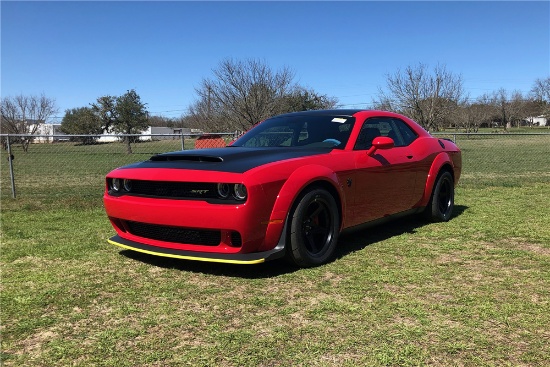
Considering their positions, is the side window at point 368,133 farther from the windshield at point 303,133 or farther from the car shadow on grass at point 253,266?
the car shadow on grass at point 253,266

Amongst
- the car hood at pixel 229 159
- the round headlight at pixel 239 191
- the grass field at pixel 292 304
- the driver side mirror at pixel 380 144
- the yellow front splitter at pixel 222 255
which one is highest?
the driver side mirror at pixel 380 144

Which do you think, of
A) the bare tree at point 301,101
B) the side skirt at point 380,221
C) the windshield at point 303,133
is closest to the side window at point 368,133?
the windshield at point 303,133

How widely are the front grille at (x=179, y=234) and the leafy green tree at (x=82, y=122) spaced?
45873 mm

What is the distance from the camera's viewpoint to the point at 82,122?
167 ft

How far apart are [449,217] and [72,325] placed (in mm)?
4893

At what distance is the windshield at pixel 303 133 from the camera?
449 centimetres

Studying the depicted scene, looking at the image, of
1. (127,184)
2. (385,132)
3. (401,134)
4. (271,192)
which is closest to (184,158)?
(127,184)

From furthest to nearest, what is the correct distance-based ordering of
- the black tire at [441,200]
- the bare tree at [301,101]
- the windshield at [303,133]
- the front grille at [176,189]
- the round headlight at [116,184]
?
the bare tree at [301,101], the black tire at [441,200], the windshield at [303,133], the round headlight at [116,184], the front grille at [176,189]

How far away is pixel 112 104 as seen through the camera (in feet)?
144

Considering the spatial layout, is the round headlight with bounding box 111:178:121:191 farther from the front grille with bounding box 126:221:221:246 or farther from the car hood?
the front grille with bounding box 126:221:221:246

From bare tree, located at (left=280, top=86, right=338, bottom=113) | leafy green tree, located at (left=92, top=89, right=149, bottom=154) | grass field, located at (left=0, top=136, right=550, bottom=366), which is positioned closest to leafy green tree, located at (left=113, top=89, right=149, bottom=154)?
leafy green tree, located at (left=92, top=89, right=149, bottom=154)

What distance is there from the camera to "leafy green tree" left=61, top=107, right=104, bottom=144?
47375 mm

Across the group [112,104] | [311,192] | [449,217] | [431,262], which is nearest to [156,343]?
[311,192]

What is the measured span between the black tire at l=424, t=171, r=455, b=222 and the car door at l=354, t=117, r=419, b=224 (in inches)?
20.6
